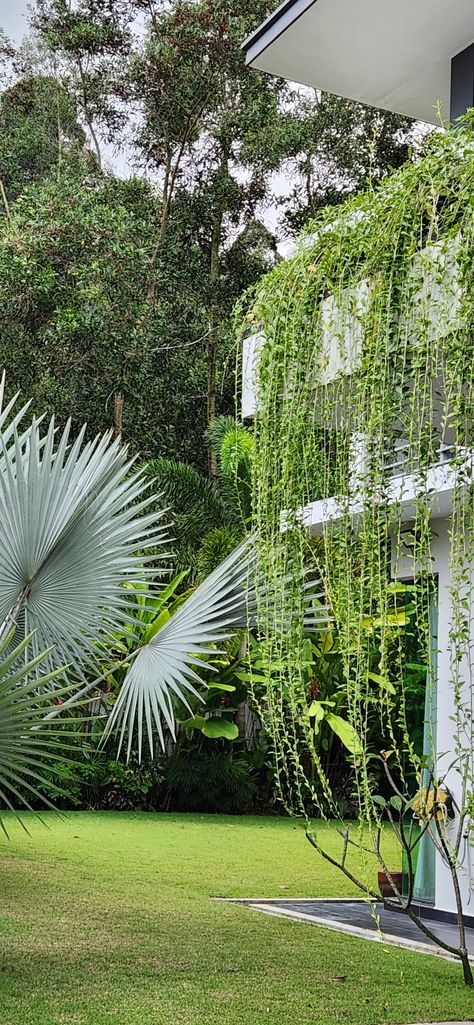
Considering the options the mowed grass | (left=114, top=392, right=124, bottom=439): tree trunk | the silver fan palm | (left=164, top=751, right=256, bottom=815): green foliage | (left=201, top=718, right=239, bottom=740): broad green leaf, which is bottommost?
the mowed grass

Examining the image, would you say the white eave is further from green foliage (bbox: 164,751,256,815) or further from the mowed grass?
green foliage (bbox: 164,751,256,815)

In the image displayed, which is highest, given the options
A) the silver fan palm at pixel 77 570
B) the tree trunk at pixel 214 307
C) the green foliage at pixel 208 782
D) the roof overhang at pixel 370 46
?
the tree trunk at pixel 214 307

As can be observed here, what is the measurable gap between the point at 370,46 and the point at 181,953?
7.12m

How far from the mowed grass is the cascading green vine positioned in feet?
3.53

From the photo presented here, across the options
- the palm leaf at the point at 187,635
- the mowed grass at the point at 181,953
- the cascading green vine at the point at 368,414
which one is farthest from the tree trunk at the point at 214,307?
the cascading green vine at the point at 368,414

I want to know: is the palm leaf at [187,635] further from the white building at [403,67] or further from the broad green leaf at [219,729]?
the broad green leaf at [219,729]

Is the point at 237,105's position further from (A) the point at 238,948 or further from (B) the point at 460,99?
(A) the point at 238,948

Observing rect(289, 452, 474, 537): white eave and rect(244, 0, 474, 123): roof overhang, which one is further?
rect(244, 0, 474, 123): roof overhang

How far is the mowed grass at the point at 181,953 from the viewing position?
4.88m

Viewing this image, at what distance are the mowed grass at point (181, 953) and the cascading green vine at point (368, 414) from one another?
1075 millimetres

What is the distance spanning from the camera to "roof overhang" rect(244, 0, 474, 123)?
A: 8336mm

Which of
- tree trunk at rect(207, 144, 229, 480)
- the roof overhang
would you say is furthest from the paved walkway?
tree trunk at rect(207, 144, 229, 480)

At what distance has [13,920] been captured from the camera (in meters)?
6.53

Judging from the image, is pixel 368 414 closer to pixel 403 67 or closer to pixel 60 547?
pixel 60 547
